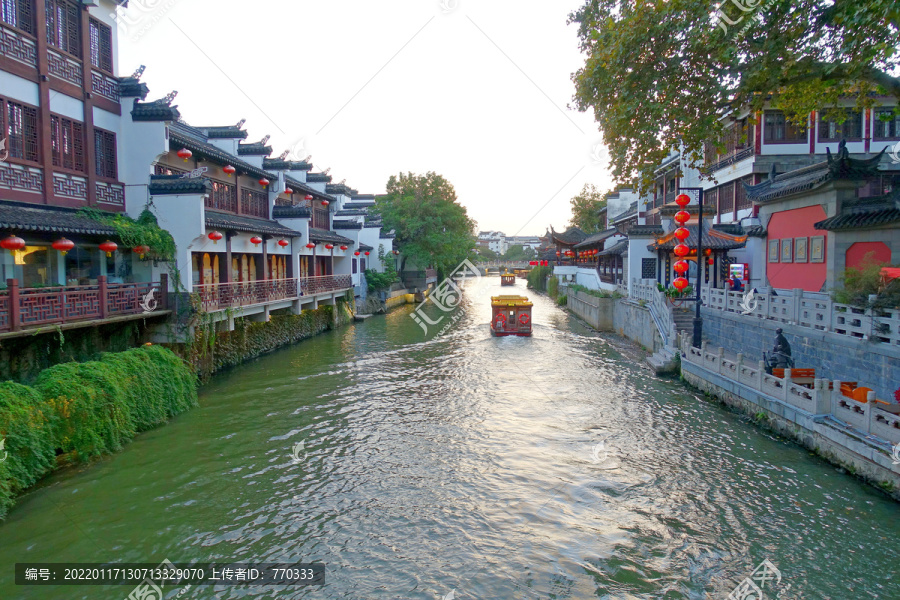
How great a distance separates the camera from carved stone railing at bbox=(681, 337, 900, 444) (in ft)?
26.6

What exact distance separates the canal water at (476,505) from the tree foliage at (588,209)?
4641 centimetres

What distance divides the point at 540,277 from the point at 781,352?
52.9 m

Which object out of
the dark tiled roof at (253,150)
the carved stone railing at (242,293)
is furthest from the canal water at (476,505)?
the dark tiled roof at (253,150)

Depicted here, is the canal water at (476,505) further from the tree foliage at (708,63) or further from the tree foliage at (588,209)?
the tree foliage at (588,209)

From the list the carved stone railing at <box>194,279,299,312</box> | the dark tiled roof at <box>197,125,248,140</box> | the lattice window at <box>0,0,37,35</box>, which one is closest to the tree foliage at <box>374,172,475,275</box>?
the dark tiled roof at <box>197,125,248,140</box>

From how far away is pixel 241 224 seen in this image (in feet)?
59.7

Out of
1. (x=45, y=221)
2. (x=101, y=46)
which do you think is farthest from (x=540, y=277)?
(x=45, y=221)

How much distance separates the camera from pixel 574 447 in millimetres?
10797

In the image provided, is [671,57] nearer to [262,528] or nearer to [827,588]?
[827,588]

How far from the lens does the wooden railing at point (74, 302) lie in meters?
9.08

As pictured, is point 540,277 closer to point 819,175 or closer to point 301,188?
point 301,188

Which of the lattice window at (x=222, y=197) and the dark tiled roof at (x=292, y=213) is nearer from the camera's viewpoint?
the lattice window at (x=222, y=197)

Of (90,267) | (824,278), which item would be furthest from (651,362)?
(90,267)

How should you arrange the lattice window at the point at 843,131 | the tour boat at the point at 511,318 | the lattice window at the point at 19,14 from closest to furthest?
the lattice window at the point at 19,14
the lattice window at the point at 843,131
the tour boat at the point at 511,318
